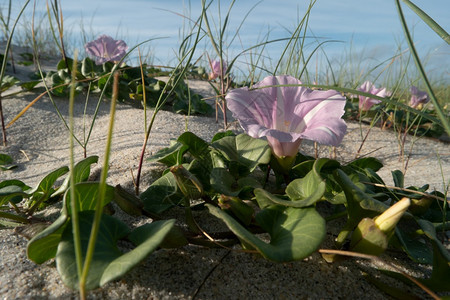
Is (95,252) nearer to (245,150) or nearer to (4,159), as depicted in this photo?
(245,150)

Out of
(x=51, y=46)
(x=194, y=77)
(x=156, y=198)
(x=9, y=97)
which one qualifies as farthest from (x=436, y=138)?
(x=51, y=46)

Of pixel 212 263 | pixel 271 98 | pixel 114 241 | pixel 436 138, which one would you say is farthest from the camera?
pixel 436 138

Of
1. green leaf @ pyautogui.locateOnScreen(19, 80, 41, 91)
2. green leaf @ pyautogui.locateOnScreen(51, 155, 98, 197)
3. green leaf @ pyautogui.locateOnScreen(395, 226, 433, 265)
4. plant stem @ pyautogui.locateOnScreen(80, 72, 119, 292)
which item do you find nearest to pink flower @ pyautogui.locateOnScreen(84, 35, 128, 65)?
green leaf @ pyautogui.locateOnScreen(19, 80, 41, 91)

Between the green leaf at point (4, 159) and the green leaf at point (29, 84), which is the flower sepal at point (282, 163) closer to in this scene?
the green leaf at point (4, 159)

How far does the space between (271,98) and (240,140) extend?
19cm

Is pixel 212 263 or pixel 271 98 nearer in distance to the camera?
pixel 212 263

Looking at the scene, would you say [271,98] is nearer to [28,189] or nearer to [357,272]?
[357,272]

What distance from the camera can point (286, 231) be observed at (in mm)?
948

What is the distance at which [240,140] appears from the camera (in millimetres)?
1390

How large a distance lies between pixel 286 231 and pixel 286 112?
1.90 ft

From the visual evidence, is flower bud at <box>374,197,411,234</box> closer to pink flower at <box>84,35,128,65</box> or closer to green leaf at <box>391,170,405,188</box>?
green leaf at <box>391,170,405,188</box>

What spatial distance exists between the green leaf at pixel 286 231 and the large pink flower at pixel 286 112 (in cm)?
26

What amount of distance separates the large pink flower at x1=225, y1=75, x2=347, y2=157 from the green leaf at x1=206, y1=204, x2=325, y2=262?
0.26 metres

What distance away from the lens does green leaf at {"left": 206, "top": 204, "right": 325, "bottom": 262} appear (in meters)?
0.82
